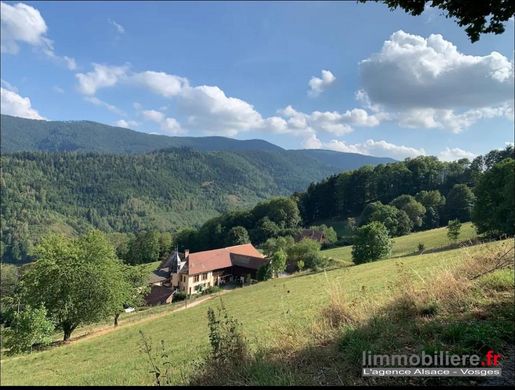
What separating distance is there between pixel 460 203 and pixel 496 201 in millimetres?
44985

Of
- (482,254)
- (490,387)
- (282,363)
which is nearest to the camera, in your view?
(490,387)

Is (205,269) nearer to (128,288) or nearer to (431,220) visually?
(128,288)

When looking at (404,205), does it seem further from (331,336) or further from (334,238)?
(331,336)

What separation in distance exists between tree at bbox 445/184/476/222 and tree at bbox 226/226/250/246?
5081cm

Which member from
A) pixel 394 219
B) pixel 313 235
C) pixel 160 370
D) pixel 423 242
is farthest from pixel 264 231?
pixel 160 370

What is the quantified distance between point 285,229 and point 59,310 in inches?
3074

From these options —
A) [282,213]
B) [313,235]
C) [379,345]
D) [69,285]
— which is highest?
[379,345]

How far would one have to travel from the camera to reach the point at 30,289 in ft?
94.0

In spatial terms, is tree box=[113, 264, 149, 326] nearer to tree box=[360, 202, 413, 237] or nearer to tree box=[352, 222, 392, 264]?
tree box=[352, 222, 392, 264]

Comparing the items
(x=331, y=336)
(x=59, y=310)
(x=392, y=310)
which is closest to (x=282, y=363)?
(x=331, y=336)

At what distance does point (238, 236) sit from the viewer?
333ft

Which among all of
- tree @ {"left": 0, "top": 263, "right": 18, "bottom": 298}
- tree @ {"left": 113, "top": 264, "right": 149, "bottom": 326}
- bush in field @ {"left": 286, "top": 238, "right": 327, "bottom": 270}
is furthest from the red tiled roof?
tree @ {"left": 0, "top": 263, "right": 18, "bottom": 298}

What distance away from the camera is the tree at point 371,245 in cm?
4516

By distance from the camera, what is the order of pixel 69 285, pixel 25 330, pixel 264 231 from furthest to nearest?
pixel 264 231 → pixel 69 285 → pixel 25 330
